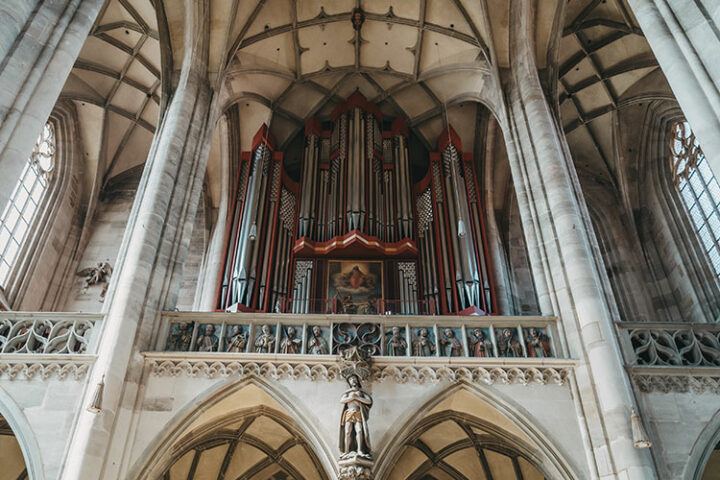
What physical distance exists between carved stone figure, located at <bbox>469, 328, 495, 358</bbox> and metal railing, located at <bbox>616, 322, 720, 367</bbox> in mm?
1903

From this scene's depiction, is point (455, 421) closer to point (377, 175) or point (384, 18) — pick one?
point (377, 175)

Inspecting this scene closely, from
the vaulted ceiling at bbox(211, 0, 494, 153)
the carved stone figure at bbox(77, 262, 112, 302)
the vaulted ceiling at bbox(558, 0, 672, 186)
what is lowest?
the carved stone figure at bbox(77, 262, 112, 302)

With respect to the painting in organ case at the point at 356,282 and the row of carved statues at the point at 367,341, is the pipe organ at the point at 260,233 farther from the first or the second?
the row of carved statues at the point at 367,341

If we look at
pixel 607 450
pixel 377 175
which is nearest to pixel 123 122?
pixel 377 175

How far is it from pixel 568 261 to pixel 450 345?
2.30 m

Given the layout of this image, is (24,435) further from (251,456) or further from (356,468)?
(356,468)

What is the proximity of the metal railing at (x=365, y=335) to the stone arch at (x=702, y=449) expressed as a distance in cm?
204

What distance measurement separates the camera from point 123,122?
53.7ft

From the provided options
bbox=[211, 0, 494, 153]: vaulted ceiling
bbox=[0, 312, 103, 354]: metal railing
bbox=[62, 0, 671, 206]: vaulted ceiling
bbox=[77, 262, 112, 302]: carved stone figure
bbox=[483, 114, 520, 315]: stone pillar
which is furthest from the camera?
bbox=[77, 262, 112, 302]: carved stone figure

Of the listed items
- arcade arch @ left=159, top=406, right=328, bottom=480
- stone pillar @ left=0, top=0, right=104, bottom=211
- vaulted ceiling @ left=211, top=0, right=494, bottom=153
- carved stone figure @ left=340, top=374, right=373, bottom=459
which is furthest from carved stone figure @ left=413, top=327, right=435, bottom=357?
vaulted ceiling @ left=211, top=0, right=494, bottom=153

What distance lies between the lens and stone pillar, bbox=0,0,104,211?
738 centimetres

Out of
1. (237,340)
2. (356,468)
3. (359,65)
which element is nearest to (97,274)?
(237,340)

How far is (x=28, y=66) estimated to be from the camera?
7.77m

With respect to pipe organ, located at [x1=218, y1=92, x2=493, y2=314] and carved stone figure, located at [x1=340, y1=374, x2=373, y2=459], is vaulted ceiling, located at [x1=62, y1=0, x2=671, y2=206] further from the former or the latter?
carved stone figure, located at [x1=340, y1=374, x2=373, y2=459]
